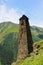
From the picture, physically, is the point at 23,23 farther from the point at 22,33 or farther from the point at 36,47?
the point at 36,47

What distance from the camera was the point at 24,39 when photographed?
63.7 m

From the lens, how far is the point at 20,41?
64938 mm

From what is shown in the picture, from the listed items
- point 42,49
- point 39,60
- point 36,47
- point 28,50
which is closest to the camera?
point 39,60

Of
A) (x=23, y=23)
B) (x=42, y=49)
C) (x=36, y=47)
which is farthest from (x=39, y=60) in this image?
(x=23, y=23)

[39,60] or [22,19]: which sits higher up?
[22,19]

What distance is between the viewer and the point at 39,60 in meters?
34.8

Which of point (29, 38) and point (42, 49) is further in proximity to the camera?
point (29, 38)

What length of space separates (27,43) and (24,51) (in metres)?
2.23

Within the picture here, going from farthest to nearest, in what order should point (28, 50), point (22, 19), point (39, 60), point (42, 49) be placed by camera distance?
point (22, 19), point (28, 50), point (42, 49), point (39, 60)

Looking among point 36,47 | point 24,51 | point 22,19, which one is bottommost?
point 24,51

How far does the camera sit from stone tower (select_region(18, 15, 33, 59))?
204 feet

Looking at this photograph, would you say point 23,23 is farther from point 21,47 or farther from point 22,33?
point 21,47

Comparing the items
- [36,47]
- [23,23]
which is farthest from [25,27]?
[36,47]

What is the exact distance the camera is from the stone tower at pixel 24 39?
6216cm
